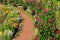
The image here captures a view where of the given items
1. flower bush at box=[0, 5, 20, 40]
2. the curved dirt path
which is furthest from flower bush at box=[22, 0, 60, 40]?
flower bush at box=[0, 5, 20, 40]

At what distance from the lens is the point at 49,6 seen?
17.0 m

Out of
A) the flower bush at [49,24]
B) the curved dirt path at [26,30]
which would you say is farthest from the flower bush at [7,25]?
the flower bush at [49,24]

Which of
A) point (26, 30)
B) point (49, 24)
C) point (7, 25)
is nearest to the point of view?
point (49, 24)

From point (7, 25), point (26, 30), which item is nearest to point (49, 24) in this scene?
point (26, 30)

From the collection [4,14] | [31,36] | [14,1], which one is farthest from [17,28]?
[14,1]

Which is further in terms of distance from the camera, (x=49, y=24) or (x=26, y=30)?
(x=26, y=30)

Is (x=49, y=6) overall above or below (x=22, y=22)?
above

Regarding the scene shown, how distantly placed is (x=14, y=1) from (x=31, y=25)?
355 inches

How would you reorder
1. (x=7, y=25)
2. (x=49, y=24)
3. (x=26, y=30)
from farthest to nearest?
(x=26, y=30) < (x=7, y=25) < (x=49, y=24)

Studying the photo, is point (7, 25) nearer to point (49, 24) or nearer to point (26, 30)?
point (26, 30)

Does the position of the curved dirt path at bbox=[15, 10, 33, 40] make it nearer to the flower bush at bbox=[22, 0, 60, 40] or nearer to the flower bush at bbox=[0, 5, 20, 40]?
the flower bush at bbox=[0, 5, 20, 40]

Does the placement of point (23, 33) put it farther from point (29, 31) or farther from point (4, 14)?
point (4, 14)

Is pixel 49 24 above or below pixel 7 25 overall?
above

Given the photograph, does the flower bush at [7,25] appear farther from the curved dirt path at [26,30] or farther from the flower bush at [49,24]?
the flower bush at [49,24]
